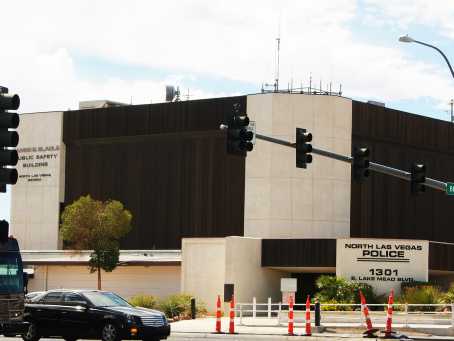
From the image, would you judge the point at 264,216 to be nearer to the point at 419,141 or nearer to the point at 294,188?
the point at 294,188

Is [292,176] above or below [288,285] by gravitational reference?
above

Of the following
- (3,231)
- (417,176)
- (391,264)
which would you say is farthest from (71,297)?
(391,264)

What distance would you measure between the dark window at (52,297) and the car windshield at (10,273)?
88.5 inches

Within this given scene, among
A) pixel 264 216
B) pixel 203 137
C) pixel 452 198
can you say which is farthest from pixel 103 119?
pixel 452 198

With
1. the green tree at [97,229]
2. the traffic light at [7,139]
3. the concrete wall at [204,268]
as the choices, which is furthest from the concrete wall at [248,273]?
the traffic light at [7,139]

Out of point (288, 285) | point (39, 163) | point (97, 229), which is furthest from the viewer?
point (39, 163)

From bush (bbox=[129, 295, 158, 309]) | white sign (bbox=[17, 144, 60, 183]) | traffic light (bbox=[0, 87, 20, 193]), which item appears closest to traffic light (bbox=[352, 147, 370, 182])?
traffic light (bbox=[0, 87, 20, 193])

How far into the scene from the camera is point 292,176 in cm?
6116

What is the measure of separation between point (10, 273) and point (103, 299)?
10.2ft

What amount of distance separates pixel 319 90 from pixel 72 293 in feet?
119

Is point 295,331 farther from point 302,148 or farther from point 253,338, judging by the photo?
point 302,148

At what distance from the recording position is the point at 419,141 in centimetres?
6806

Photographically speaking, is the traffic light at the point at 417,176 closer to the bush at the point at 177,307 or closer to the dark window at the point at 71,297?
the dark window at the point at 71,297

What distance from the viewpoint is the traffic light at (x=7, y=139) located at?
55.0ft
